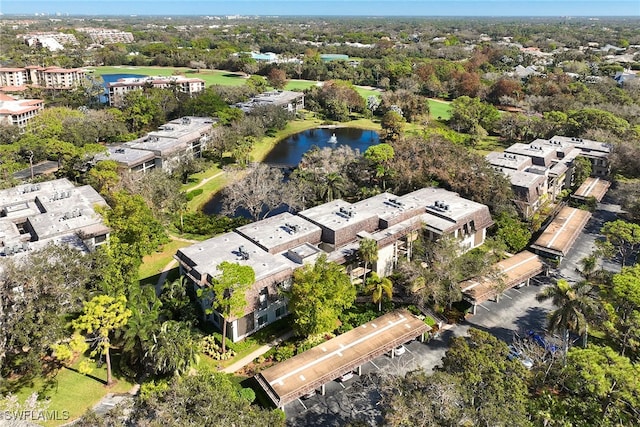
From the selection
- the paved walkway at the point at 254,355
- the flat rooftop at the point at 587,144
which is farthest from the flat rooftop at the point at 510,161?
the paved walkway at the point at 254,355

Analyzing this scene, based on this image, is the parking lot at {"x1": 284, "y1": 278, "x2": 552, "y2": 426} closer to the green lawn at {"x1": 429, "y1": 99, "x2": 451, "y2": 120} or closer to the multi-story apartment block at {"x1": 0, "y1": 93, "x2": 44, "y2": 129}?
the green lawn at {"x1": 429, "y1": 99, "x2": 451, "y2": 120}

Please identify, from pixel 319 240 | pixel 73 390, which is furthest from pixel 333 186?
pixel 73 390

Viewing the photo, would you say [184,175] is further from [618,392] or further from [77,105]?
[618,392]

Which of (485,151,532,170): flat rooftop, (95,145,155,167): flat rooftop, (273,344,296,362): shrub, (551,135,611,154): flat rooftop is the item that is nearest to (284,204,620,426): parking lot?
(273,344,296,362): shrub

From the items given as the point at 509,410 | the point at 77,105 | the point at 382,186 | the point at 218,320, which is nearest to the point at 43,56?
the point at 77,105

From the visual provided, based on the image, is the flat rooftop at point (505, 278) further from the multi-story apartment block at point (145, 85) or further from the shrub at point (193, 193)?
the multi-story apartment block at point (145, 85)

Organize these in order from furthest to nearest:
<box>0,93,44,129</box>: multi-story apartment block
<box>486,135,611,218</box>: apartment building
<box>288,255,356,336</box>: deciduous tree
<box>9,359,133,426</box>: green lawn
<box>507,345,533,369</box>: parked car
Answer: <box>0,93,44,129</box>: multi-story apartment block
<box>486,135,611,218</box>: apartment building
<box>288,255,356,336</box>: deciduous tree
<box>507,345,533,369</box>: parked car
<box>9,359,133,426</box>: green lawn

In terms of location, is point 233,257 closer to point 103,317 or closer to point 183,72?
point 103,317
